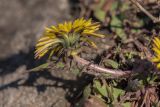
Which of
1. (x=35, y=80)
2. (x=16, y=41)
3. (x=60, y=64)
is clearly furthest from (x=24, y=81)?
(x=16, y=41)

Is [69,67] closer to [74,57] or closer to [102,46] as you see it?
[74,57]

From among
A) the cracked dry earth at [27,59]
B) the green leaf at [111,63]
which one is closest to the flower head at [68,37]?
the green leaf at [111,63]

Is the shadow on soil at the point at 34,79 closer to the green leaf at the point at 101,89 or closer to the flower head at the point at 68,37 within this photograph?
the green leaf at the point at 101,89

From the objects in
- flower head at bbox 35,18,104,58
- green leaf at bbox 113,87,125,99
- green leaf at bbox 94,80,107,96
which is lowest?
green leaf at bbox 113,87,125,99

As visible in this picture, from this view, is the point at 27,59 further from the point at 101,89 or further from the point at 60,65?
the point at 101,89

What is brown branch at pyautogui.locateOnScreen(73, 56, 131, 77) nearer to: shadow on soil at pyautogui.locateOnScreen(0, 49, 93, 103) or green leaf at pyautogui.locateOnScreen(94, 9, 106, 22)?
shadow on soil at pyautogui.locateOnScreen(0, 49, 93, 103)

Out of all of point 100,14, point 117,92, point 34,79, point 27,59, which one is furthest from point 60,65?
point 100,14

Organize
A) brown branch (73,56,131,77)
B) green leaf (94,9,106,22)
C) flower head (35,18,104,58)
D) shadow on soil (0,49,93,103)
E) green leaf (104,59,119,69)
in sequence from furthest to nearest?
1. green leaf (94,9,106,22)
2. shadow on soil (0,49,93,103)
3. green leaf (104,59,119,69)
4. brown branch (73,56,131,77)
5. flower head (35,18,104,58)

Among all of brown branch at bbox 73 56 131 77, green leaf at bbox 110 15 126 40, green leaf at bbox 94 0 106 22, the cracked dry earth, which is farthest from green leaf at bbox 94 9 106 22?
brown branch at bbox 73 56 131 77
